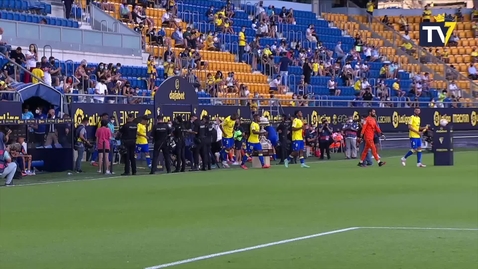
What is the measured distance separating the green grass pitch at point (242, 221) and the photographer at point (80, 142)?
3.25 metres

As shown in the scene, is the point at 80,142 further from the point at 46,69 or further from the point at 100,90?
the point at 100,90

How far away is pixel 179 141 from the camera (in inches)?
1277

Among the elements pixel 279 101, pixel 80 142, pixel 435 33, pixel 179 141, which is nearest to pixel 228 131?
pixel 179 141

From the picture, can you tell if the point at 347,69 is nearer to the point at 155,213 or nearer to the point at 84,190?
the point at 84,190

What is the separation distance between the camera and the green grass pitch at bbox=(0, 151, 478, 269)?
11844 millimetres

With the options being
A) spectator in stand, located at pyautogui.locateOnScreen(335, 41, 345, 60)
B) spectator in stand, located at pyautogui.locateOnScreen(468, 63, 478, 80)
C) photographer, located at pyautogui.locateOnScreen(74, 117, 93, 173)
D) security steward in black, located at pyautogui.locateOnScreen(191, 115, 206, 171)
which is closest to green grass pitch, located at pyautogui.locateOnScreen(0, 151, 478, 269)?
photographer, located at pyautogui.locateOnScreen(74, 117, 93, 173)

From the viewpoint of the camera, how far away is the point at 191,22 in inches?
1900

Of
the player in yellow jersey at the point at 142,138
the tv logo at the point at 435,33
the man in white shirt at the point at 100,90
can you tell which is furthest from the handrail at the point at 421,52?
the player in yellow jersey at the point at 142,138

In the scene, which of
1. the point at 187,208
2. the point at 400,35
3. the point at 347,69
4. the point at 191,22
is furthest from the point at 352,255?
the point at 400,35

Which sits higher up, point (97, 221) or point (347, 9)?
point (347, 9)

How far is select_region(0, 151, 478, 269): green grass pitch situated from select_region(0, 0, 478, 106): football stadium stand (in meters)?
11.5

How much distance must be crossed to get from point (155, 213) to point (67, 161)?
1431 centimetres

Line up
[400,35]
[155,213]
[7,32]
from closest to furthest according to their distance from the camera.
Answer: [155,213], [7,32], [400,35]

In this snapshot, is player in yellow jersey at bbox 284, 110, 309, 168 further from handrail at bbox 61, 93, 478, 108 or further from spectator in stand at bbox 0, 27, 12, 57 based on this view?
spectator in stand at bbox 0, 27, 12, 57
